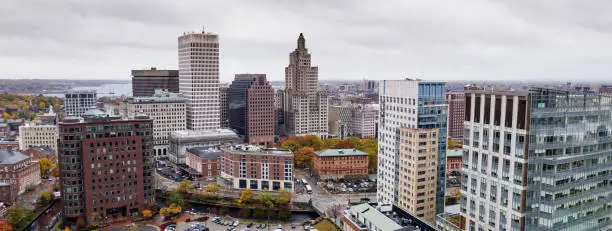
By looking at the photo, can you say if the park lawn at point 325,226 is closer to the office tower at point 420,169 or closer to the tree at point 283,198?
the tree at point 283,198

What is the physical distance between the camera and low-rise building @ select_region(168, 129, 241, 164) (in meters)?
169

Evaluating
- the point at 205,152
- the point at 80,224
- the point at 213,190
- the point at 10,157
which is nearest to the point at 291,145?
the point at 205,152

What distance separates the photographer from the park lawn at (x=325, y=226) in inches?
3942

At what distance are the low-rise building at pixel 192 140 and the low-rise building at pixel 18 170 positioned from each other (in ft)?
160

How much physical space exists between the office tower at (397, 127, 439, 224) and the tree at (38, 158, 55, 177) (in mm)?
116453

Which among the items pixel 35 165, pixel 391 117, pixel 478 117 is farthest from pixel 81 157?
pixel 478 117

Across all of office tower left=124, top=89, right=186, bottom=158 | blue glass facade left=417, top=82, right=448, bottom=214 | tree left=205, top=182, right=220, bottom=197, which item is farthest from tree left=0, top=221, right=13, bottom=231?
office tower left=124, top=89, right=186, bottom=158

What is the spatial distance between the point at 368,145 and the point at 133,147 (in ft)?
310

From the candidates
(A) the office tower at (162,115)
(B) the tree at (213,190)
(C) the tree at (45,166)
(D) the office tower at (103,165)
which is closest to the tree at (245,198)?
(B) the tree at (213,190)

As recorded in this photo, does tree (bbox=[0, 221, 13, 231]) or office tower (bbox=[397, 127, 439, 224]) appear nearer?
tree (bbox=[0, 221, 13, 231])

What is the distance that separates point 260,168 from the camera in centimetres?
13012

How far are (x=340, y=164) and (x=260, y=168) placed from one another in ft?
96.1

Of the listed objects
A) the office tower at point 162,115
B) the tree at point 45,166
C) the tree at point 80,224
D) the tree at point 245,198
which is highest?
the office tower at point 162,115

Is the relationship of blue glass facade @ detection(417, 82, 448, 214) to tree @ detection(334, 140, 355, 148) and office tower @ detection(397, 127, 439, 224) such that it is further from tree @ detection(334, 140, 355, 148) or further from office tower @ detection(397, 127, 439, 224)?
tree @ detection(334, 140, 355, 148)
